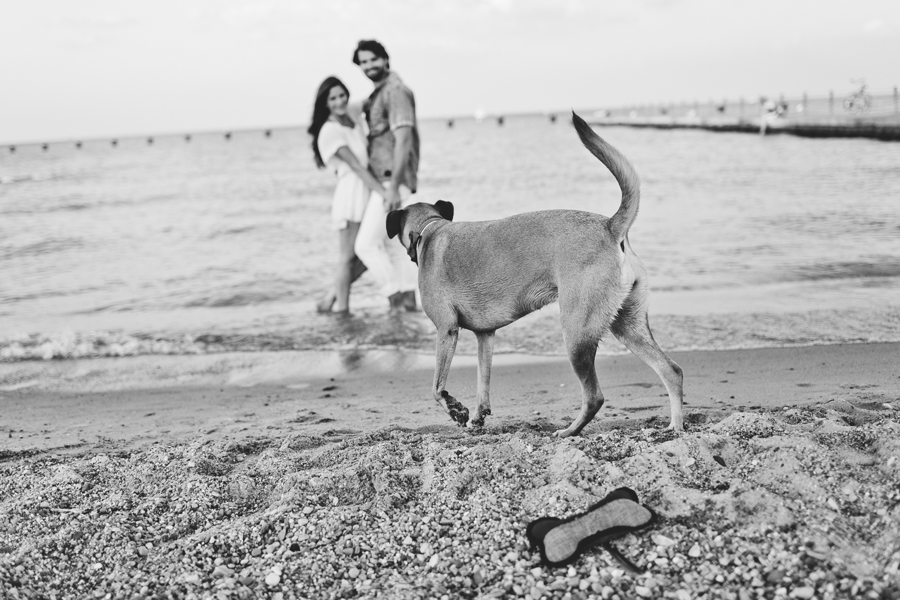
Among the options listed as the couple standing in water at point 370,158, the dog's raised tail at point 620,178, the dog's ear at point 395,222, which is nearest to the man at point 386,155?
the couple standing in water at point 370,158

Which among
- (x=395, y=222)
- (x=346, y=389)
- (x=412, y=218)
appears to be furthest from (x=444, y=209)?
(x=346, y=389)

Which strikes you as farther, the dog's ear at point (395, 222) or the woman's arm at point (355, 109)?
the woman's arm at point (355, 109)

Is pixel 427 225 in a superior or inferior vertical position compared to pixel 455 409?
superior

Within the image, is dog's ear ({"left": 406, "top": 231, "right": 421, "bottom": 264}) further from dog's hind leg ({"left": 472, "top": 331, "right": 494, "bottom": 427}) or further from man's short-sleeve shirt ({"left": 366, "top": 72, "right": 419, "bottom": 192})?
man's short-sleeve shirt ({"left": 366, "top": 72, "right": 419, "bottom": 192})

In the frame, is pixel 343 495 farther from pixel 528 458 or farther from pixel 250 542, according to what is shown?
pixel 528 458

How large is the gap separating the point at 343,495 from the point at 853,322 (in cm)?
583

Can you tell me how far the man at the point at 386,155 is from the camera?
774cm

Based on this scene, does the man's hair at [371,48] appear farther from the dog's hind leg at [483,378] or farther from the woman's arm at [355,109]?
the dog's hind leg at [483,378]

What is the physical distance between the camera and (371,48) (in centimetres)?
761

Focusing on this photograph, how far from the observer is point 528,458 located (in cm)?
345

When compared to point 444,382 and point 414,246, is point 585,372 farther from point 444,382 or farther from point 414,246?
point 414,246

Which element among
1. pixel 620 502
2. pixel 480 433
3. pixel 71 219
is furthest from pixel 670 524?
pixel 71 219

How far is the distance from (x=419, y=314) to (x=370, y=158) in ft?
6.18

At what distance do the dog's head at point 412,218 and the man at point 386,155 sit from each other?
299cm
